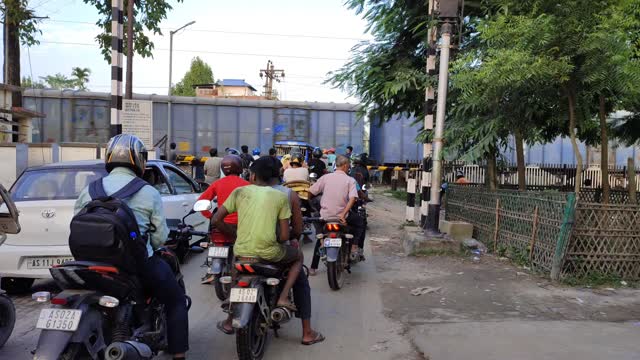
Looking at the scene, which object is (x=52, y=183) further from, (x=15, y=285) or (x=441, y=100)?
(x=441, y=100)

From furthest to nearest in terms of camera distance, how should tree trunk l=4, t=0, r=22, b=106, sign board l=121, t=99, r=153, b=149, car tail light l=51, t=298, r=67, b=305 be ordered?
tree trunk l=4, t=0, r=22, b=106, sign board l=121, t=99, r=153, b=149, car tail light l=51, t=298, r=67, b=305

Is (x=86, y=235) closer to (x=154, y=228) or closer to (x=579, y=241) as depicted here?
(x=154, y=228)

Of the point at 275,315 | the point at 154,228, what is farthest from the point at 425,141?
the point at 154,228

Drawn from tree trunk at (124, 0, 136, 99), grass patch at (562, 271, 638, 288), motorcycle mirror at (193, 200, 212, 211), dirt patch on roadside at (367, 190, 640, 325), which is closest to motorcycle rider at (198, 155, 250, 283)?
motorcycle mirror at (193, 200, 212, 211)

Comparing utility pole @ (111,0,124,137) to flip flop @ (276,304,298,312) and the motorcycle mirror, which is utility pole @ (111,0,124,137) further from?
flip flop @ (276,304,298,312)

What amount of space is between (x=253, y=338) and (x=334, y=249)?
229 centimetres

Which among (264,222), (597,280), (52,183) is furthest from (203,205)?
(597,280)

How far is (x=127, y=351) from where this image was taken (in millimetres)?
3053

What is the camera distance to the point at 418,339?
15.9ft

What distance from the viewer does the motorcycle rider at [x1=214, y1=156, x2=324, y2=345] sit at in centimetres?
418

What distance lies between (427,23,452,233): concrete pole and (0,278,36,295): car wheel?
20.0ft

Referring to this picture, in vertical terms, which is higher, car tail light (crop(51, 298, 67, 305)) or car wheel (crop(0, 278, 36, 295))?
car tail light (crop(51, 298, 67, 305))

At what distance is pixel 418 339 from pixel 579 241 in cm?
318

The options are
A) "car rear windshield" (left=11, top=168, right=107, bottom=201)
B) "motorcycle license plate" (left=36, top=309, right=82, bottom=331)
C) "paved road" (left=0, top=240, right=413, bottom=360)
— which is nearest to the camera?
"motorcycle license plate" (left=36, top=309, right=82, bottom=331)
